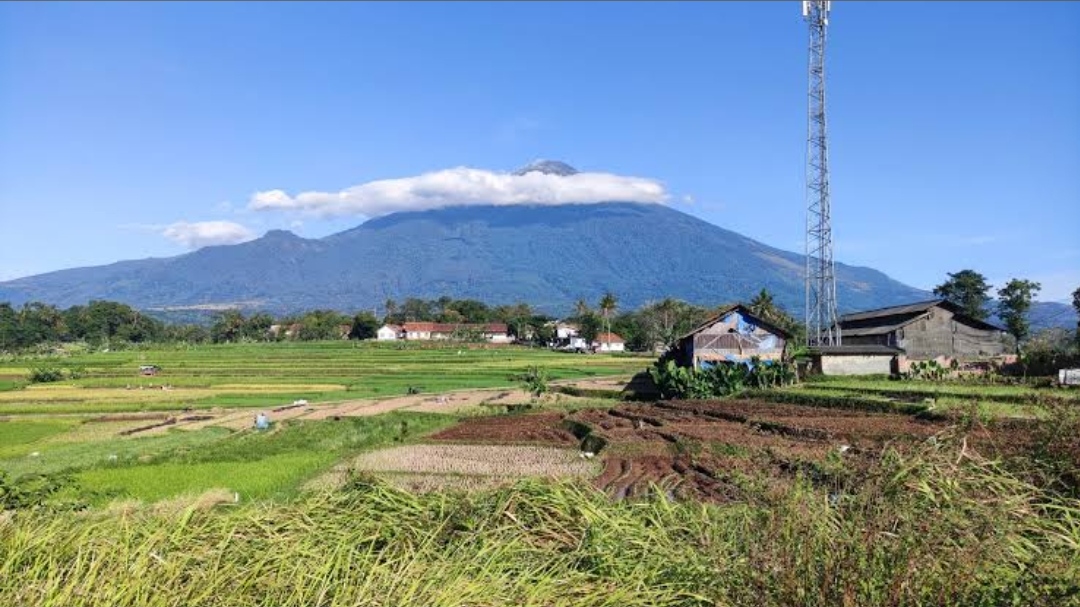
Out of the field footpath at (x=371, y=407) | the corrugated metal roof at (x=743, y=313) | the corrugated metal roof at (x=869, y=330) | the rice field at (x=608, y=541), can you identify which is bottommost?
the field footpath at (x=371, y=407)

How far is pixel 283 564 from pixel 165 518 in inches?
47.0

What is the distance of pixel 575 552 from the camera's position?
4242 millimetres

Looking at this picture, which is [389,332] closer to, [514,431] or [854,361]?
[854,361]

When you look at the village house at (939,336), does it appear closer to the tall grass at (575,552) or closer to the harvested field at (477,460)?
the harvested field at (477,460)

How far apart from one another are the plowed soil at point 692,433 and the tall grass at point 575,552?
8.26 meters

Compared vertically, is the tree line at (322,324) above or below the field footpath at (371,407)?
above

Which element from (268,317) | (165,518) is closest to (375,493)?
(165,518)

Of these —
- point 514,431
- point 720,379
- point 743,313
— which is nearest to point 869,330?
point 743,313

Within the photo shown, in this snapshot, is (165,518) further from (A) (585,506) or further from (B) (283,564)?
(A) (585,506)

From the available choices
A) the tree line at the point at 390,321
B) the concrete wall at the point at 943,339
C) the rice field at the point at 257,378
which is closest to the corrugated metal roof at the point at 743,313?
the concrete wall at the point at 943,339

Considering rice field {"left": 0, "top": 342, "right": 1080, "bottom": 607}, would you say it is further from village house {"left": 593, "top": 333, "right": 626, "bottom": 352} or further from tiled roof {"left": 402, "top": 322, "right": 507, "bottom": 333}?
tiled roof {"left": 402, "top": 322, "right": 507, "bottom": 333}

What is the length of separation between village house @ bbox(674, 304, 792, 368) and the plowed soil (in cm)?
759

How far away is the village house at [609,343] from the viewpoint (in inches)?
4138

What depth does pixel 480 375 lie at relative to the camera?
55.1 metres
